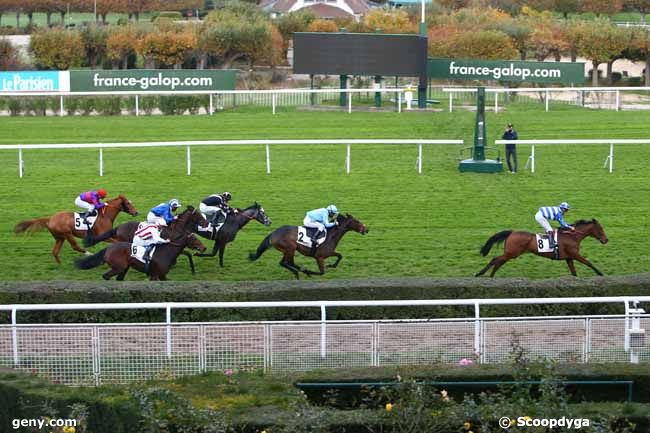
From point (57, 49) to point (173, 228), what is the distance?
20385mm

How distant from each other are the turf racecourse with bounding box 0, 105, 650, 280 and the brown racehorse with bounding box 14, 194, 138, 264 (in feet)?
0.72

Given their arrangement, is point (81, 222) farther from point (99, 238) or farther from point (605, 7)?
point (605, 7)

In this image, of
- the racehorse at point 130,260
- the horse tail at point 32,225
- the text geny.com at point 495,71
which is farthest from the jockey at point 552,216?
the text geny.com at point 495,71

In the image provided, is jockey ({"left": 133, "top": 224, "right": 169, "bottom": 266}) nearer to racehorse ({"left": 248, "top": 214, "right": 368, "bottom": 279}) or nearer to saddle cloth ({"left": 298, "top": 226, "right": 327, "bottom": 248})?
racehorse ({"left": 248, "top": 214, "right": 368, "bottom": 279})

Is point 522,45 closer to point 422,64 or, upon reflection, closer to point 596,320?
point 422,64

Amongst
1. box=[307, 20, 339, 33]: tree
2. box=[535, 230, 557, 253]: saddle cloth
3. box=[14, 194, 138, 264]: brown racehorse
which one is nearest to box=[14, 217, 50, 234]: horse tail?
box=[14, 194, 138, 264]: brown racehorse

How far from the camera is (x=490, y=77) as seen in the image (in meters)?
24.6

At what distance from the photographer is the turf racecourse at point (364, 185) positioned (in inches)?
507

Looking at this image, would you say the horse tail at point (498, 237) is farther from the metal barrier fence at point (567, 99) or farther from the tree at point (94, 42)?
the tree at point (94, 42)

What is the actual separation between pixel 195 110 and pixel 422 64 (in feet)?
15.2

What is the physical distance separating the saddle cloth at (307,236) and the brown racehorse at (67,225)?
2095 millimetres

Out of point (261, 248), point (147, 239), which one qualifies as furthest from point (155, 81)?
point (147, 239)

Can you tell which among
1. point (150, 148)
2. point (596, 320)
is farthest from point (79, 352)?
point (150, 148)

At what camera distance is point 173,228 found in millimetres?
12070
